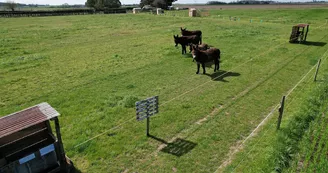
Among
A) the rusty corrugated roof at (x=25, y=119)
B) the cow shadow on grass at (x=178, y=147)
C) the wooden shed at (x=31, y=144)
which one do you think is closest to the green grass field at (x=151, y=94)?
the cow shadow on grass at (x=178, y=147)

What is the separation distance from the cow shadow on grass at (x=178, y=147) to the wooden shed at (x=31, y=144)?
2715mm

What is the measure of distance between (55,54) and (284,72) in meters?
16.0

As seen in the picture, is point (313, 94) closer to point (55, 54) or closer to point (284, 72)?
point (284, 72)

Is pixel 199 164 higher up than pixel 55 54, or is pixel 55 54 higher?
pixel 55 54

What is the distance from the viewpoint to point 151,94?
33.4 feet

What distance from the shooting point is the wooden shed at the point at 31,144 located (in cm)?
454

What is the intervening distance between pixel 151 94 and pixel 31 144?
5.80 m

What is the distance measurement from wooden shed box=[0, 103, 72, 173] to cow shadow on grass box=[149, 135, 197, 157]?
2.71 m

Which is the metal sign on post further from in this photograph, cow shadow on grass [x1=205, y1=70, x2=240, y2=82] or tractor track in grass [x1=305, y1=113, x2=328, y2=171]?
cow shadow on grass [x1=205, y1=70, x2=240, y2=82]

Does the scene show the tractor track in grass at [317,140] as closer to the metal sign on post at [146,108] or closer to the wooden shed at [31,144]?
the metal sign on post at [146,108]

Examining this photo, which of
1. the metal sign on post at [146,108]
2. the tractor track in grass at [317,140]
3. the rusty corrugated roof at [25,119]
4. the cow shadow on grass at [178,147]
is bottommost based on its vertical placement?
the cow shadow on grass at [178,147]

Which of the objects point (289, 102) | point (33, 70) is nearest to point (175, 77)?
point (289, 102)

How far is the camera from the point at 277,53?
1677cm

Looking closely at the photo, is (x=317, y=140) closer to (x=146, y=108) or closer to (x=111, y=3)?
(x=146, y=108)
